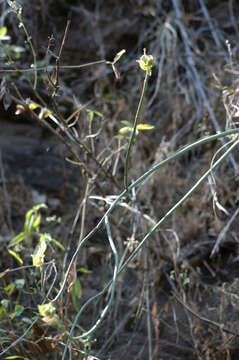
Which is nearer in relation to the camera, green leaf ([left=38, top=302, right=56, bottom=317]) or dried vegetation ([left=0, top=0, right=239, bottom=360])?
green leaf ([left=38, top=302, right=56, bottom=317])

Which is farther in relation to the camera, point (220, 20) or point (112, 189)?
point (220, 20)

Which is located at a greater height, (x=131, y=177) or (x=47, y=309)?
(x=47, y=309)

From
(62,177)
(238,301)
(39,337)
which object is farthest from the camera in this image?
(62,177)

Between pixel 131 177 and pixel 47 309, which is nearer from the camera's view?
pixel 47 309

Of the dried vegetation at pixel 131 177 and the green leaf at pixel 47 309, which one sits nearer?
the green leaf at pixel 47 309

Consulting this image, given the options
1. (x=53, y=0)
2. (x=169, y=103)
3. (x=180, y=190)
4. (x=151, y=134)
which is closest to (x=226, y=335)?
(x=180, y=190)

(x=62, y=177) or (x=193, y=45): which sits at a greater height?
(x=193, y=45)

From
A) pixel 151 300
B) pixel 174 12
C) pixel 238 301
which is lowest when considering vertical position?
pixel 151 300

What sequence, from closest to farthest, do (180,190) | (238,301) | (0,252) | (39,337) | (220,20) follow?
(39,337) < (238,301) < (0,252) < (180,190) < (220,20)

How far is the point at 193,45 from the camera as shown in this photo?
2.68m

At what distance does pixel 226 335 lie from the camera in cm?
147

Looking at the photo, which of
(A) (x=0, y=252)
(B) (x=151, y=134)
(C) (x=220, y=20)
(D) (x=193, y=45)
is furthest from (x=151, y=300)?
(C) (x=220, y=20)

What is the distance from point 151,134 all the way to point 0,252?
1069 millimetres

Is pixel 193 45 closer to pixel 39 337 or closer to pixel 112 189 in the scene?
pixel 112 189
